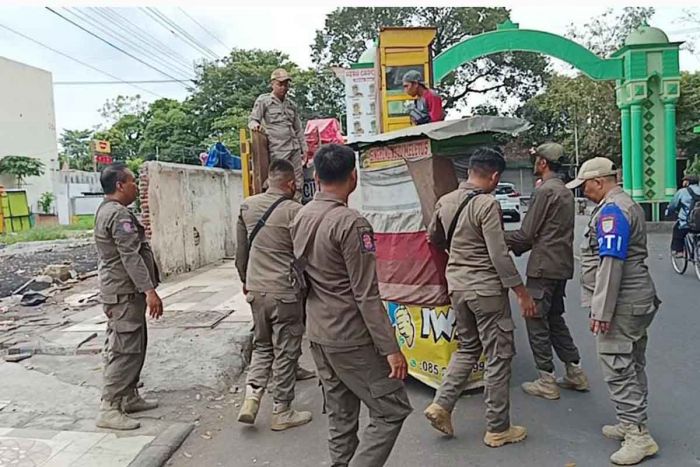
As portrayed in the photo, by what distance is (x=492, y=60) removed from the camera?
105ft

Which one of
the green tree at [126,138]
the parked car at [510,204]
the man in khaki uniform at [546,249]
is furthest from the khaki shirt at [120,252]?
the green tree at [126,138]

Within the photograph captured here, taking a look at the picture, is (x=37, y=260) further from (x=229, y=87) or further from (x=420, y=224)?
(x=229, y=87)

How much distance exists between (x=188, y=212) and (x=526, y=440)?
867 cm

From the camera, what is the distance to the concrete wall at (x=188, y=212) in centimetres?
1021

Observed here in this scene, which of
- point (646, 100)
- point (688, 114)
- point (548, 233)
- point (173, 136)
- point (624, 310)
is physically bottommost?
point (624, 310)

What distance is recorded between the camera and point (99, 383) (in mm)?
5348

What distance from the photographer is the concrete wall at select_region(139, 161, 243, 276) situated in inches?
402

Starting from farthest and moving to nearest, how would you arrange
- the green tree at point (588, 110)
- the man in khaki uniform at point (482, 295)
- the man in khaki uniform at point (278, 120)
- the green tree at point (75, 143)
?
1. the green tree at point (75, 143)
2. the green tree at point (588, 110)
3. the man in khaki uniform at point (278, 120)
4. the man in khaki uniform at point (482, 295)

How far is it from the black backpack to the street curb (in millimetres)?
8327

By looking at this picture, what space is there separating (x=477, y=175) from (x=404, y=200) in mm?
898

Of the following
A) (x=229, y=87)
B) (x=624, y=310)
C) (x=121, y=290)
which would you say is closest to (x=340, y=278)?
(x=624, y=310)

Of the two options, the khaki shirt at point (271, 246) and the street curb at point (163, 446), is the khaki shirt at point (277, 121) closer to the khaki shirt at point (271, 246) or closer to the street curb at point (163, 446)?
the khaki shirt at point (271, 246)

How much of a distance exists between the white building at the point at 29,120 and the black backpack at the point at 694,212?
3223cm

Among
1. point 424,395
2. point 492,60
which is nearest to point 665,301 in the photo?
point 424,395
